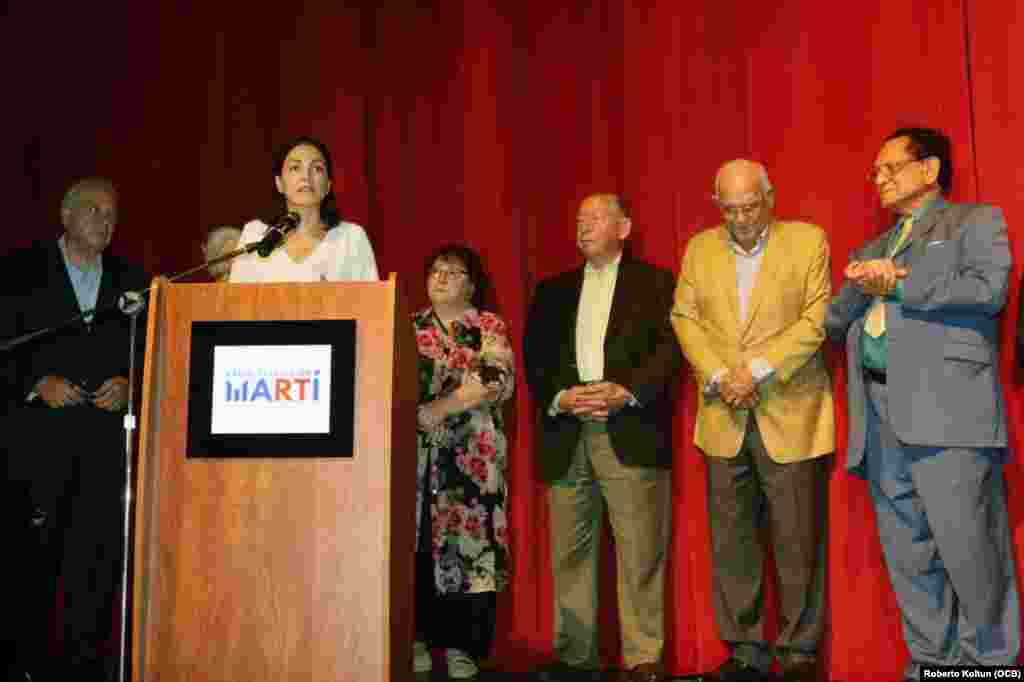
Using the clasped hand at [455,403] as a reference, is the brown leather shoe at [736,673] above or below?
below

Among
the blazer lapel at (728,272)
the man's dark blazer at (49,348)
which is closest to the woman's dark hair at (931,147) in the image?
the blazer lapel at (728,272)

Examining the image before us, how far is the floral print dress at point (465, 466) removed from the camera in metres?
3.62

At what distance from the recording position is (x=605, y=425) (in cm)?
364

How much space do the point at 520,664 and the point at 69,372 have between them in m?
1.99

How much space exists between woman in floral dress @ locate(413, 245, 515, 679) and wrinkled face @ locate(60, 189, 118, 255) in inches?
47.1

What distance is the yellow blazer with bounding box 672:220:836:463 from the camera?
11.1 feet

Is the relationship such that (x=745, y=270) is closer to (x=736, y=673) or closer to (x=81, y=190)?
(x=736, y=673)

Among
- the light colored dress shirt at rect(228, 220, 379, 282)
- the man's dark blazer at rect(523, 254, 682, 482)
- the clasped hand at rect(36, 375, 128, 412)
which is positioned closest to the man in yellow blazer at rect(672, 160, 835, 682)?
the man's dark blazer at rect(523, 254, 682, 482)

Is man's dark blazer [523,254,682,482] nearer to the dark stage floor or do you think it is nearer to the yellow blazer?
the yellow blazer

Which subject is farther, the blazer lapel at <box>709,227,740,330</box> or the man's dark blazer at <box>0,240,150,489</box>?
the blazer lapel at <box>709,227,740,330</box>

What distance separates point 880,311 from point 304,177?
6.27 feet

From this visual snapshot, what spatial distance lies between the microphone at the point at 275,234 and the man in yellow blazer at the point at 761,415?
5.22ft

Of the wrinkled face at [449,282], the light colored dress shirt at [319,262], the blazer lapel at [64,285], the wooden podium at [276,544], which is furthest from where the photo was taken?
the wrinkled face at [449,282]

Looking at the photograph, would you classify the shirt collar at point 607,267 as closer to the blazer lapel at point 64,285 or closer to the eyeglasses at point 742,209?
the eyeglasses at point 742,209
